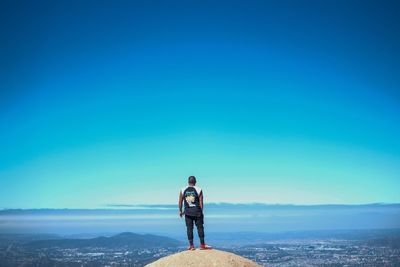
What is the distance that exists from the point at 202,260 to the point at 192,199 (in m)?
2.22

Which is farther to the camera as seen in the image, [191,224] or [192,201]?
[191,224]

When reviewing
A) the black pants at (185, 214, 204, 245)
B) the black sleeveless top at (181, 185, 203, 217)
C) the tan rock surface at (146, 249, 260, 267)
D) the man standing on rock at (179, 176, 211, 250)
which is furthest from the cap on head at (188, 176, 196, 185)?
the tan rock surface at (146, 249, 260, 267)

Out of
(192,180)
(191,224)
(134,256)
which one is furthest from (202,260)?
(134,256)

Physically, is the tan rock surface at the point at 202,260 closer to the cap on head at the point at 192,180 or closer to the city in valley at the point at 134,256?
the cap on head at the point at 192,180

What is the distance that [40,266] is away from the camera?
12225cm

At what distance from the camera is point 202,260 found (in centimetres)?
1611

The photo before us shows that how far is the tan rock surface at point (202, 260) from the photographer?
52.5ft

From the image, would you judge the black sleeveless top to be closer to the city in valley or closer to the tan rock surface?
the tan rock surface

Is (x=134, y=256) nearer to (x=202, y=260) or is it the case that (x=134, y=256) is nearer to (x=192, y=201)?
(x=202, y=260)

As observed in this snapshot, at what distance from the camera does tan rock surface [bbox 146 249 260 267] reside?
52.5 ft

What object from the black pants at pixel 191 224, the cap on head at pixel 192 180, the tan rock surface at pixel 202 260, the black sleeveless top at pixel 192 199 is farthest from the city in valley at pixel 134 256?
the cap on head at pixel 192 180

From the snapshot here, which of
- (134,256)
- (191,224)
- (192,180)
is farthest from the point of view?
(134,256)

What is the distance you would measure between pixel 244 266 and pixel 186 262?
2263 mm

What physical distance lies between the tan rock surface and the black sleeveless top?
1.57 m
